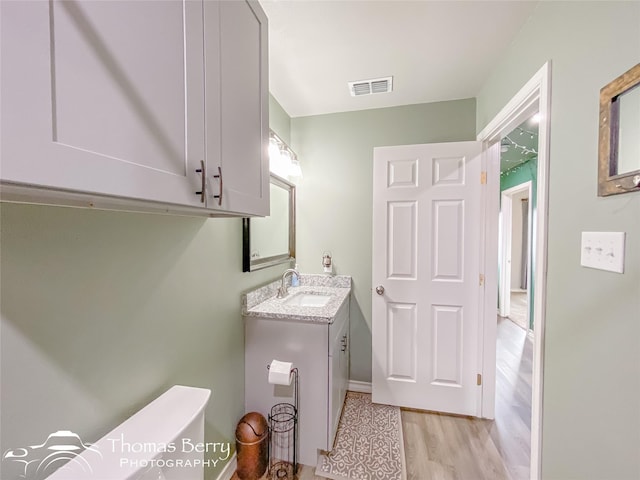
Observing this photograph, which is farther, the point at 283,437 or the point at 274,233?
the point at 274,233

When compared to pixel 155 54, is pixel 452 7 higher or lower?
higher

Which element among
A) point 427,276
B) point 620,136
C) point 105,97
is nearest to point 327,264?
point 427,276

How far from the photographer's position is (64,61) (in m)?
0.44

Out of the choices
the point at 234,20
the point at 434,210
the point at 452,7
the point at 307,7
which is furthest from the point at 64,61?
the point at 434,210

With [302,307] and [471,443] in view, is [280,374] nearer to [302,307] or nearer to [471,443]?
[302,307]

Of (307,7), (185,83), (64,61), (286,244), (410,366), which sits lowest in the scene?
(410,366)

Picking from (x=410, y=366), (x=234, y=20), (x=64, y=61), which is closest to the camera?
(x=64, y=61)

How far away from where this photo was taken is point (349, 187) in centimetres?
231

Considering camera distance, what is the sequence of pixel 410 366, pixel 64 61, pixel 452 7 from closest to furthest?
pixel 64 61 < pixel 452 7 < pixel 410 366

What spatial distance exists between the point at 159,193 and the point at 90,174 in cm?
15

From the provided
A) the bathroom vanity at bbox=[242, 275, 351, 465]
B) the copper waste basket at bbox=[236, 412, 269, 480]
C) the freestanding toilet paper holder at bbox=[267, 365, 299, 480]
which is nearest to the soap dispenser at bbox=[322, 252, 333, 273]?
the bathroom vanity at bbox=[242, 275, 351, 465]

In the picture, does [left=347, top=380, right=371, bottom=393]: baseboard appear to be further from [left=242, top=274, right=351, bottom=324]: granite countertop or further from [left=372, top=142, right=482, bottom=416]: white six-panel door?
[left=242, top=274, right=351, bottom=324]: granite countertop

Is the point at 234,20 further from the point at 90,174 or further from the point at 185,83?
the point at 90,174

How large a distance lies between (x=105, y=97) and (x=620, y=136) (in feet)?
4.46
